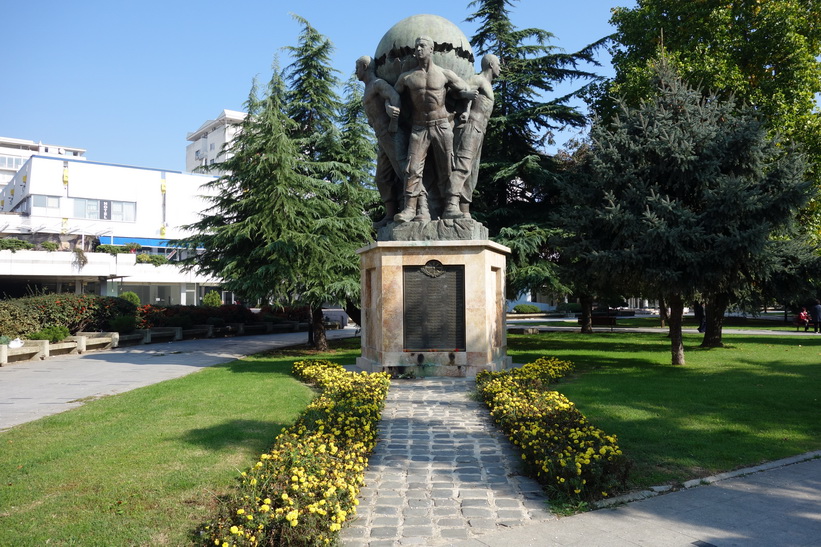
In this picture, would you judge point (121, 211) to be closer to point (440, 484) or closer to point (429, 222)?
point (429, 222)

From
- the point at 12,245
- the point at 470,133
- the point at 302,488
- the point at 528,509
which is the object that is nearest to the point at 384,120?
the point at 470,133

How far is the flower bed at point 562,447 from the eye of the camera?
16.5 ft

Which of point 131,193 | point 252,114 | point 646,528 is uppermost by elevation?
point 131,193

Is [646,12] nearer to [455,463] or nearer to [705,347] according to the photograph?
[705,347]

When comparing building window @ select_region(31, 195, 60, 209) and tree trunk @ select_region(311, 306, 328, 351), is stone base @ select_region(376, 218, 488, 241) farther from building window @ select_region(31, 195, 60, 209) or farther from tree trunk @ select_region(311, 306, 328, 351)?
building window @ select_region(31, 195, 60, 209)

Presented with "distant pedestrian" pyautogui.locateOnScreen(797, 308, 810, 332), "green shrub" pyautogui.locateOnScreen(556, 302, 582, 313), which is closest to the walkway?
"distant pedestrian" pyautogui.locateOnScreen(797, 308, 810, 332)

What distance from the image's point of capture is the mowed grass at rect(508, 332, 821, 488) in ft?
20.4

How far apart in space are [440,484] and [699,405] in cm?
530

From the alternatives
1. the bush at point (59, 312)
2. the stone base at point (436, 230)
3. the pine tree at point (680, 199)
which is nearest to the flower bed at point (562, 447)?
the stone base at point (436, 230)

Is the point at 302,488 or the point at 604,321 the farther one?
the point at 604,321

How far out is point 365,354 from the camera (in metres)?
11.8

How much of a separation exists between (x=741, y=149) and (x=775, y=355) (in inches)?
249

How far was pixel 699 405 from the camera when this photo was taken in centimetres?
881

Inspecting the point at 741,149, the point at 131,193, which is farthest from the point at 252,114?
the point at 131,193
